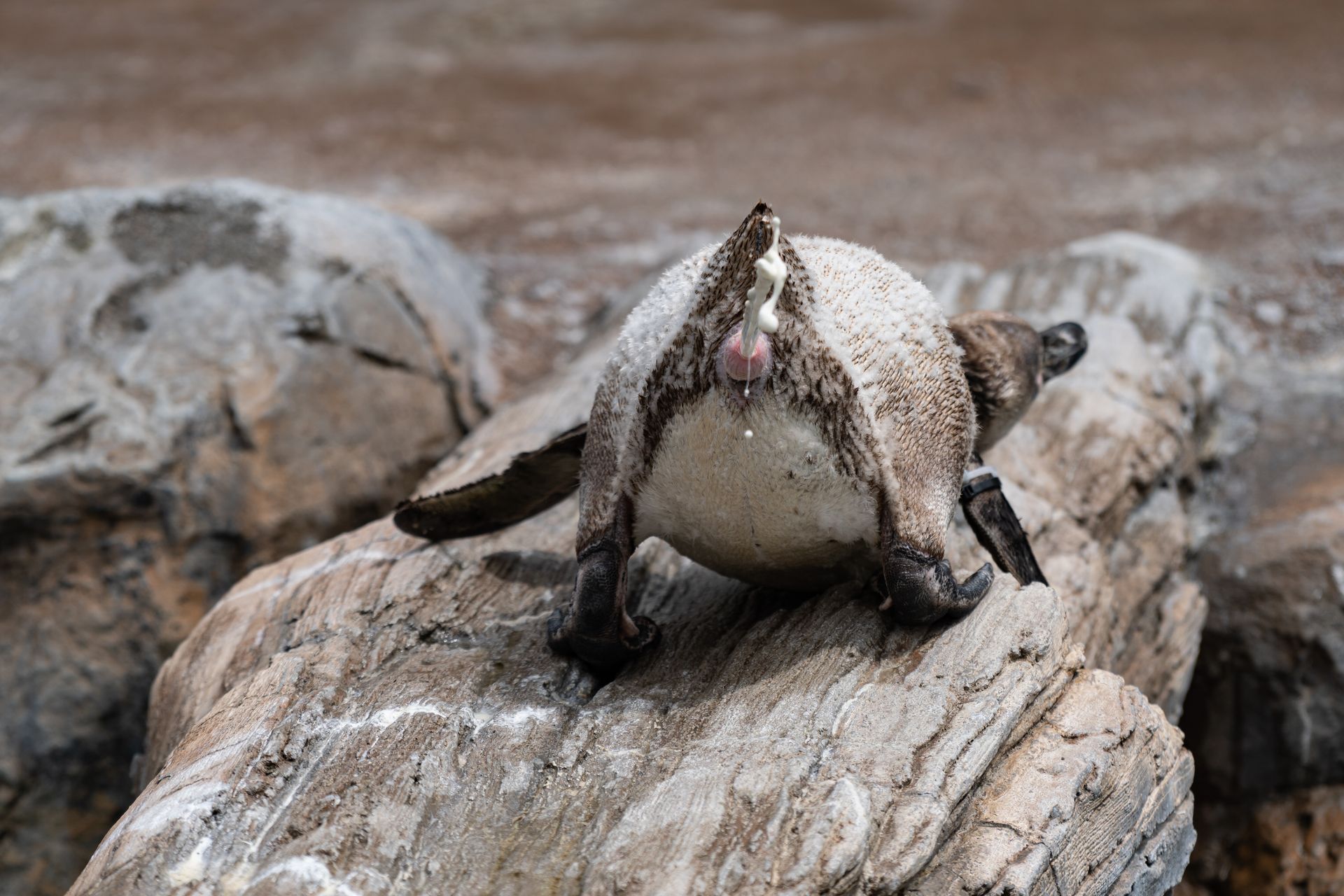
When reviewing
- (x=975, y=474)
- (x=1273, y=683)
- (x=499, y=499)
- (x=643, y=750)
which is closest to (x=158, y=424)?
(x=499, y=499)

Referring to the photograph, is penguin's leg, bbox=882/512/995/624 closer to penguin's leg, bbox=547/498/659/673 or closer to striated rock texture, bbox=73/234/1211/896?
striated rock texture, bbox=73/234/1211/896

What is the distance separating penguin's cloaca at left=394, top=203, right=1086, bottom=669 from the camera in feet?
9.51

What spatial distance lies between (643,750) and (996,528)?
51.0 inches

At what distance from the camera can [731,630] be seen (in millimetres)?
3477

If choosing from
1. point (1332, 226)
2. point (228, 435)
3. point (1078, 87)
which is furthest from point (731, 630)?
point (1078, 87)

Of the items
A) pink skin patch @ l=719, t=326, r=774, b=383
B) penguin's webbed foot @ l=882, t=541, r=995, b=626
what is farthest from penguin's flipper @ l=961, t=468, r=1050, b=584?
pink skin patch @ l=719, t=326, r=774, b=383

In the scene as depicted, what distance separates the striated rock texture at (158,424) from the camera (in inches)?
192

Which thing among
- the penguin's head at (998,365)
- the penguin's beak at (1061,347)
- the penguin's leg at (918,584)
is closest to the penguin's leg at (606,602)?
the penguin's leg at (918,584)

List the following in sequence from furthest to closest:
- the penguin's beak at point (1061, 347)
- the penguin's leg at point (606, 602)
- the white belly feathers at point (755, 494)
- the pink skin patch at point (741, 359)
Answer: the penguin's beak at point (1061, 347) < the penguin's leg at point (606, 602) < the white belly feathers at point (755, 494) < the pink skin patch at point (741, 359)

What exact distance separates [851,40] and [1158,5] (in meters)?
3.51

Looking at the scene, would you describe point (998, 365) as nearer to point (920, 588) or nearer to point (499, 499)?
point (920, 588)

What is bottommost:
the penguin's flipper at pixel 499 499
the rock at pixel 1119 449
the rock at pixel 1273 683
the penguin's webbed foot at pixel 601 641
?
the rock at pixel 1273 683

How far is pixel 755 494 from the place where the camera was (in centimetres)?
299

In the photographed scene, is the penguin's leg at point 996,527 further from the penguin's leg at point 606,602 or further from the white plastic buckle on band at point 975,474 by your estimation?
the penguin's leg at point 606,602
